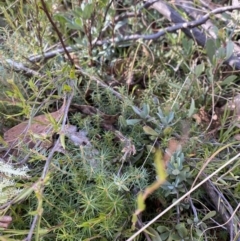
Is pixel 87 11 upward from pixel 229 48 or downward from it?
upward

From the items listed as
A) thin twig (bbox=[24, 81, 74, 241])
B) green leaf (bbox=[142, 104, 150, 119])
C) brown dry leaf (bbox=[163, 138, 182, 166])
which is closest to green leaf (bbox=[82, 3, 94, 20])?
thin twig (bbox=[24, 81, 74, 241])

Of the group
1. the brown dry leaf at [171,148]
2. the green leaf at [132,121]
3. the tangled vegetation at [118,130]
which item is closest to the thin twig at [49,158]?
the tangled vegetation at [118,130]

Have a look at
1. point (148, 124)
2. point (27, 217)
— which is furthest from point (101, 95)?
point (27, 217)

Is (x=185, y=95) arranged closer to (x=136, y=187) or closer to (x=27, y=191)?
(x=136, y=187)

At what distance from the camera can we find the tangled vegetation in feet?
3.11

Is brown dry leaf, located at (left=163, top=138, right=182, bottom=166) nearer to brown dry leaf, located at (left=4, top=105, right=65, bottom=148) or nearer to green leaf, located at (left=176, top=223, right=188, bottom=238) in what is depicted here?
green leaf, located at (left=176, top=223, right=188, bottom=238)

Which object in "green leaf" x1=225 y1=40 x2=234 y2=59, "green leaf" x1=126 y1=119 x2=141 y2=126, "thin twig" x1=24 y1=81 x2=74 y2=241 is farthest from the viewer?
"green leaf" x1=225 y1=40 x2=234 y2=59

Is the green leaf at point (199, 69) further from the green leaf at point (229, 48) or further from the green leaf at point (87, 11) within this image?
the green leaf at point (87, 11)

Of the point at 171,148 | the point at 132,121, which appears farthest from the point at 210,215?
the point at 132,121

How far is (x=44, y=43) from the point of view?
4.68ft

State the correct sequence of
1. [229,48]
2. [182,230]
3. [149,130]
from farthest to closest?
[229,48]
[149,130]
[182,230]

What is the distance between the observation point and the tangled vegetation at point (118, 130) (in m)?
0.95

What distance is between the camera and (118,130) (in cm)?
114

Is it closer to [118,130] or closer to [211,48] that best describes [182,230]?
[118,130]
